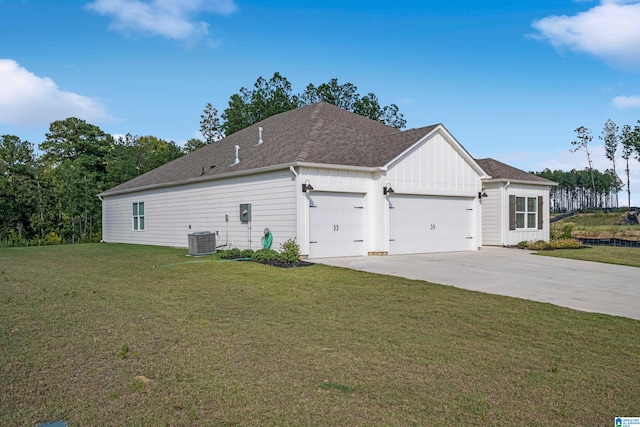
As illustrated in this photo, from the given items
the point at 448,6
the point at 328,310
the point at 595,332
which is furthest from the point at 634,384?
the point at 448,6

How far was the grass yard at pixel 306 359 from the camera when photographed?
3471 mm

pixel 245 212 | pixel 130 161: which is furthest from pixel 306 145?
pixel 130 161

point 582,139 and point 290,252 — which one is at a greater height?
point 582,139

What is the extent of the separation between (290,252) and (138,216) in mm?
13385

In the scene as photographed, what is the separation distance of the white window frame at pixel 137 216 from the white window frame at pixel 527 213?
17.6 meters

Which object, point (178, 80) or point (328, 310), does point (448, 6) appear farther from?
point (328, 310)

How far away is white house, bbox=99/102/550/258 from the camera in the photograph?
1411cm

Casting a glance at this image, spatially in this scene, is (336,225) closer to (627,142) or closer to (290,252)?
(290,252)

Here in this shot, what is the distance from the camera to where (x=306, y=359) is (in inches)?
184

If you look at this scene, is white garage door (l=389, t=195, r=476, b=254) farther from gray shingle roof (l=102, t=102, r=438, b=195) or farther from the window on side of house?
the window on side of house

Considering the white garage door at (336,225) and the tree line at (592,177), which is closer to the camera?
the white garage door at (336,225)

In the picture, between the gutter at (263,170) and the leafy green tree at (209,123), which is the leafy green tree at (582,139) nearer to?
the leafy green tree at (209,123)

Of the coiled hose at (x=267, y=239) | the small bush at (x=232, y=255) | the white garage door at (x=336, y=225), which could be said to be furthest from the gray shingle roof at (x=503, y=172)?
the small bush at (x=232, y=255)

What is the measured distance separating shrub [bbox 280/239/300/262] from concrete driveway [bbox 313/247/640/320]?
0.79m
